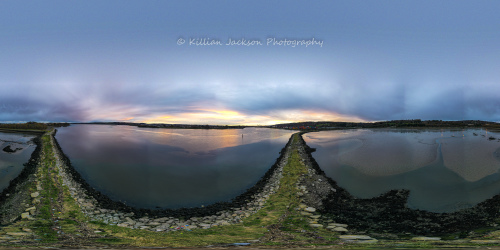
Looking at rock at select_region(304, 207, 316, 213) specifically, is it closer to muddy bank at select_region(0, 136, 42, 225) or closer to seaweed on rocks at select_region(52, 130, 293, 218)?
seaweed on rocks at select_region(52, 130, 293, 218)

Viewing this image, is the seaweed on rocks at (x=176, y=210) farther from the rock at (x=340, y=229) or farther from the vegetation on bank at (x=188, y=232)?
the rock at (x=340, y=229)

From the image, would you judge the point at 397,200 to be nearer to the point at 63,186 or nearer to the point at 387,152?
the point at 387,152

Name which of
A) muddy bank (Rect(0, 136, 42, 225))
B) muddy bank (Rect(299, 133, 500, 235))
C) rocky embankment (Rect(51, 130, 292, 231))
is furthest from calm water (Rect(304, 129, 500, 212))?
muddy bank (Rect(0, 136, 42, 225))

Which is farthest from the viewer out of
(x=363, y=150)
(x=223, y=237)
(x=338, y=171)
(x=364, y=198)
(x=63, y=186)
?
(x=363, y=150)

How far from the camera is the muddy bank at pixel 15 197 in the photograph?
8665mm

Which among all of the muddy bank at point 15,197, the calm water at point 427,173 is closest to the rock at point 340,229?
the calm water at point 427,173

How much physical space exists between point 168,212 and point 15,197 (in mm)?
8925

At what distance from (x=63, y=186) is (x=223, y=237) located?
39.9 feet

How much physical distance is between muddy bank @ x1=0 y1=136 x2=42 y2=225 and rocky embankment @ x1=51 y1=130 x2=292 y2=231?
6.18 ft

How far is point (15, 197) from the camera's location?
10914mm

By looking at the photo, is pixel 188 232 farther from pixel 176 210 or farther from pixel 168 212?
pixel 176 210

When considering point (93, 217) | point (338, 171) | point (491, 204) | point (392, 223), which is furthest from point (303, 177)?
point (93, 217)

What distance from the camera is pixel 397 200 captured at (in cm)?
993

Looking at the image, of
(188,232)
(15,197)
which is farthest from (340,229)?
(15,197)
